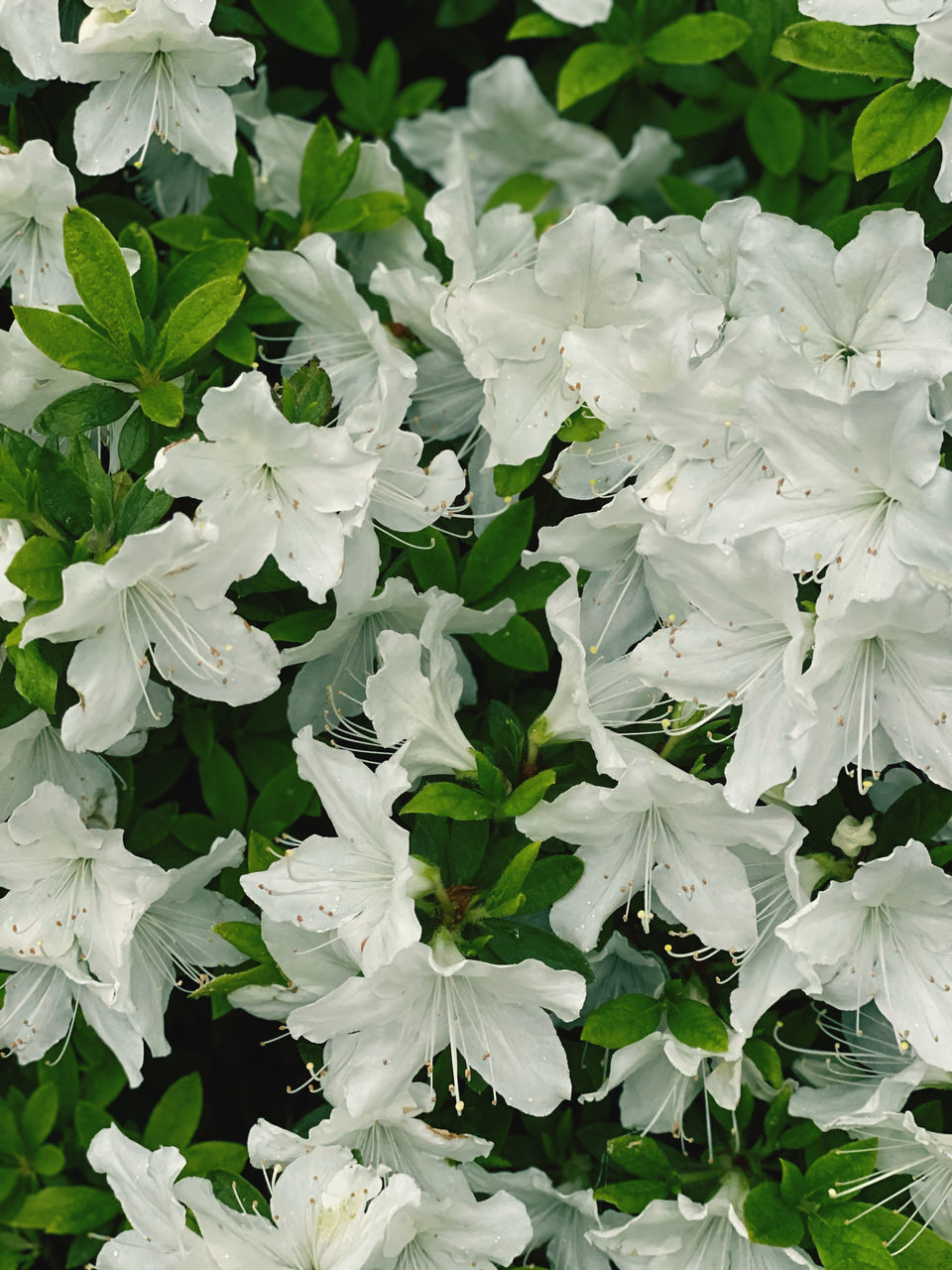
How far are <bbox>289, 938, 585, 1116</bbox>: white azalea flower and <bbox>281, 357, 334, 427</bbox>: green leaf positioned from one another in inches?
29.6

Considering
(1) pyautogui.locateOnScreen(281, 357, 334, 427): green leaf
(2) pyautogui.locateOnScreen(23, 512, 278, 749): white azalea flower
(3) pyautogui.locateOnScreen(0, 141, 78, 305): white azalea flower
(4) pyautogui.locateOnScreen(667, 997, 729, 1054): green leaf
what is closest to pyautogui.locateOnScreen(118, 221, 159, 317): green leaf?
(3) pyautogui.locateOnScreen(0, 141, 78, 305): white azalea flower

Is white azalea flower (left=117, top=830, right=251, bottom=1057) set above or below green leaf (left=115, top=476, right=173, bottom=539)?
below

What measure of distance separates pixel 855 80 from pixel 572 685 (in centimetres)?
144

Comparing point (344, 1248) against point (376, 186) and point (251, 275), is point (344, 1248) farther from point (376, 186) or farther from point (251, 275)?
point (376, 186)

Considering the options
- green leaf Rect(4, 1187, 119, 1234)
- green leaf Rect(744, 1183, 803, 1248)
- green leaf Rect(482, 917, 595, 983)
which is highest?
green leaf Rect(482, 917, 595, 983)

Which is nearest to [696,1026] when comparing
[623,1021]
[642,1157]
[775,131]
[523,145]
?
[623,1021]

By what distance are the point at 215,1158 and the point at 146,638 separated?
896 mm

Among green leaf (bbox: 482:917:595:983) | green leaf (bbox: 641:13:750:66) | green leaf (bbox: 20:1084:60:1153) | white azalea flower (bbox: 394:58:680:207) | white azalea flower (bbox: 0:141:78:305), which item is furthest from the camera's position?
white azalea flower (bbox: 394:58:680:207)

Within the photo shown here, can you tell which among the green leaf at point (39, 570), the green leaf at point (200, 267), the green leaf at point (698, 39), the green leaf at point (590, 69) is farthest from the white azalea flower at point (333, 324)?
the green leaf at point (698, 39)

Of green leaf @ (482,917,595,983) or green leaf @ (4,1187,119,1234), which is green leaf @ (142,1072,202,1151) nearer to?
green leaf @ (4,1187,119,1234)

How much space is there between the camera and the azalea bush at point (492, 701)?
172 cm

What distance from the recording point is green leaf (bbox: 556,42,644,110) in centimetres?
257

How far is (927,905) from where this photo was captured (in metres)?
1.79

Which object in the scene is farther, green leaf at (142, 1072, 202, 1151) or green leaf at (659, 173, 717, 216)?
green leaf at (659, 173, 717, 216)
